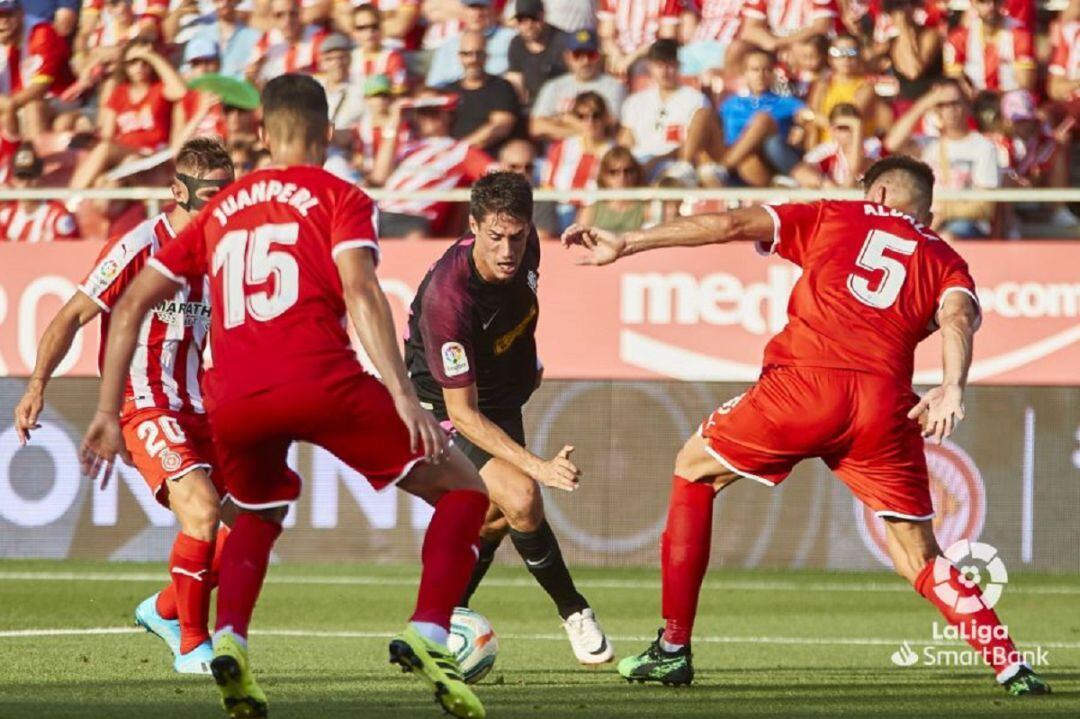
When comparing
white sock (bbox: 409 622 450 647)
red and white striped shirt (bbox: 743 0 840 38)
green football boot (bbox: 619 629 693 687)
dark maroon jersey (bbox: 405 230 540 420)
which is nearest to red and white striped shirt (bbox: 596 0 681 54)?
red and white striped shirt (bbox: 743 0 840 38)

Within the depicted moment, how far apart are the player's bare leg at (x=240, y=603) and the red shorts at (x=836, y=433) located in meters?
2.08

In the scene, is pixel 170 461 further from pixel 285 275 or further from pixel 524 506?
pixel 285 275

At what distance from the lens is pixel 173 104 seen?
1614cm

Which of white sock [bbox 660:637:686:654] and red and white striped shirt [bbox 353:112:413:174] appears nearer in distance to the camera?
white sock [bbox 660:637:686:654]

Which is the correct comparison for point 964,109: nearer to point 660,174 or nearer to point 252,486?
point 660,174

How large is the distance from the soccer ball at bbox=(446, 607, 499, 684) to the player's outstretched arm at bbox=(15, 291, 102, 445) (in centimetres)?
205

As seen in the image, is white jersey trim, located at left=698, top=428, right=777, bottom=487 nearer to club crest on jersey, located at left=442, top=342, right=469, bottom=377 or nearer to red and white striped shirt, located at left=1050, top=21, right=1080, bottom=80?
club crest on jersey, located at left=442, top=342, right=469, bottom=377

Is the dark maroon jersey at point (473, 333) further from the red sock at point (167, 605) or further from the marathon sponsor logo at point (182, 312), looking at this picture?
the red sock at point (167, 605)

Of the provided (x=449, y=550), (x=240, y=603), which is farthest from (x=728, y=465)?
(x=240, y=603)

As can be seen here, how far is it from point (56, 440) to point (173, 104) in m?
3.20

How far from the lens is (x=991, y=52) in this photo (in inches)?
615

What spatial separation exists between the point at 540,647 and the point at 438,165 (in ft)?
19.6

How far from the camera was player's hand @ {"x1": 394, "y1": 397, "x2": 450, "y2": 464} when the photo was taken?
6.32 m

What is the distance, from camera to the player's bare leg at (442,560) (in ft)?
20.8
